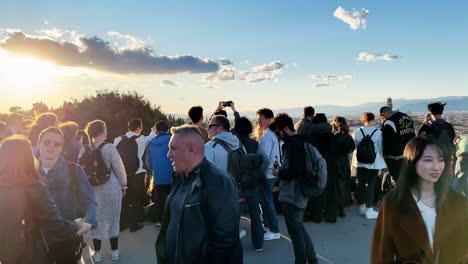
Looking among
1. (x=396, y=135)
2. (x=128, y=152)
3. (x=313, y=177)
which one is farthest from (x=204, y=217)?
(x=396, y=135)

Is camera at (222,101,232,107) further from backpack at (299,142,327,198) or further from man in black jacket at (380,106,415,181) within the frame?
man in black jacket at (380,106,415,181)

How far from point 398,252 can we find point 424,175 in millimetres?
503

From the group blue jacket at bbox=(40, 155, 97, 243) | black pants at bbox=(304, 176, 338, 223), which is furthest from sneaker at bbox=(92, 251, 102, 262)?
black pants at bbox=(304, 176, 338, 223)

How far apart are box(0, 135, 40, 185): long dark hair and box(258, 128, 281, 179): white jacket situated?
346cm

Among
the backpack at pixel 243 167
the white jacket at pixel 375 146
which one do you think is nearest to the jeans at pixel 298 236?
the backpack at pixel 243 167

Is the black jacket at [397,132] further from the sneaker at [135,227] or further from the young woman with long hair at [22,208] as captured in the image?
the young woman with long hair at [22,208]

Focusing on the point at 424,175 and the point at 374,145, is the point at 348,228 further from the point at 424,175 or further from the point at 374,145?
the point at 424,175

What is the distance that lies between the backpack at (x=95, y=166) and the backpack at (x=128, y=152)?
48.7 inches

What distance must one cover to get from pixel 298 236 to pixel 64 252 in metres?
2.46

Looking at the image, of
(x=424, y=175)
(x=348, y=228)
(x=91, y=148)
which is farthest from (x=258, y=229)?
(x=424, y=175)

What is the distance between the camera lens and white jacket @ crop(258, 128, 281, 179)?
5.66 meters

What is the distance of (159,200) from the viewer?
643cm

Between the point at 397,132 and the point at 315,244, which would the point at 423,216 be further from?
the point at 397,132

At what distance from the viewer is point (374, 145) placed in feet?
21.9
